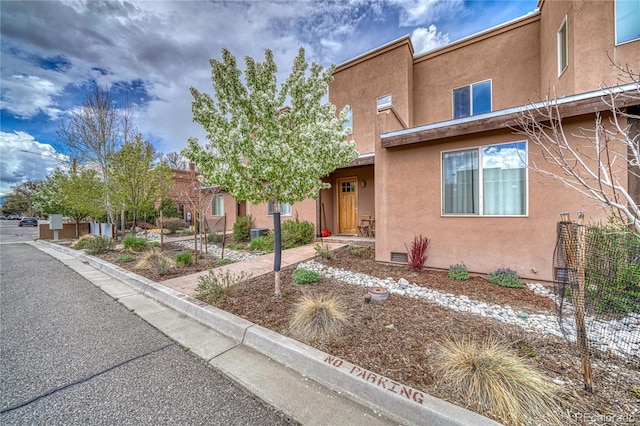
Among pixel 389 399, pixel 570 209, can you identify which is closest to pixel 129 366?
pixel 389 399

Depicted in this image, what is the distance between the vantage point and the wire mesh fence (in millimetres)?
2799

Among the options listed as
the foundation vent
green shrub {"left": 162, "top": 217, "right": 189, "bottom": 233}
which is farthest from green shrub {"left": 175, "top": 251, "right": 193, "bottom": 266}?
green shrub {"left": 162, "top": 217, "right": 189, "bottom": 233}

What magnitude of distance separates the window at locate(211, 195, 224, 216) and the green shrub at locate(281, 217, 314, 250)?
26.3 feet

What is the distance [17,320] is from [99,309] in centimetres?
106

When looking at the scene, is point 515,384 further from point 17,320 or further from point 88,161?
point 88,161

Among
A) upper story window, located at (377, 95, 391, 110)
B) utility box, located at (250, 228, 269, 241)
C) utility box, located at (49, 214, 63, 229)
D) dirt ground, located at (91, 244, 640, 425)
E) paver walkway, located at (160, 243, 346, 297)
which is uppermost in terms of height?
upper story window, located at (377, 95, 391, 110)

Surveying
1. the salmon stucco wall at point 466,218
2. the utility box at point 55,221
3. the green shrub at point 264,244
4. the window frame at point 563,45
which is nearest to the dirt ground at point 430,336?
the salmon stucco wall at point 466,218

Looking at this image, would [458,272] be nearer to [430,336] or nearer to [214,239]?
[430,336]

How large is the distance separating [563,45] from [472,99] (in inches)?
116

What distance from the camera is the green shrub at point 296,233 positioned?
380 inches

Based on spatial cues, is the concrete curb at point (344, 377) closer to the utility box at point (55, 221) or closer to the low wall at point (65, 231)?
the utility box at point (55, 221)

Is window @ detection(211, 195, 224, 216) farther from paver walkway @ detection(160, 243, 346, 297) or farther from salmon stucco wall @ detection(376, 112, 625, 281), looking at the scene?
salmon stucco wall @ detection(376, 112, 625, 281)

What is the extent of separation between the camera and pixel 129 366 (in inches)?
109

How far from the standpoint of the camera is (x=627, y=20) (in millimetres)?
5711
